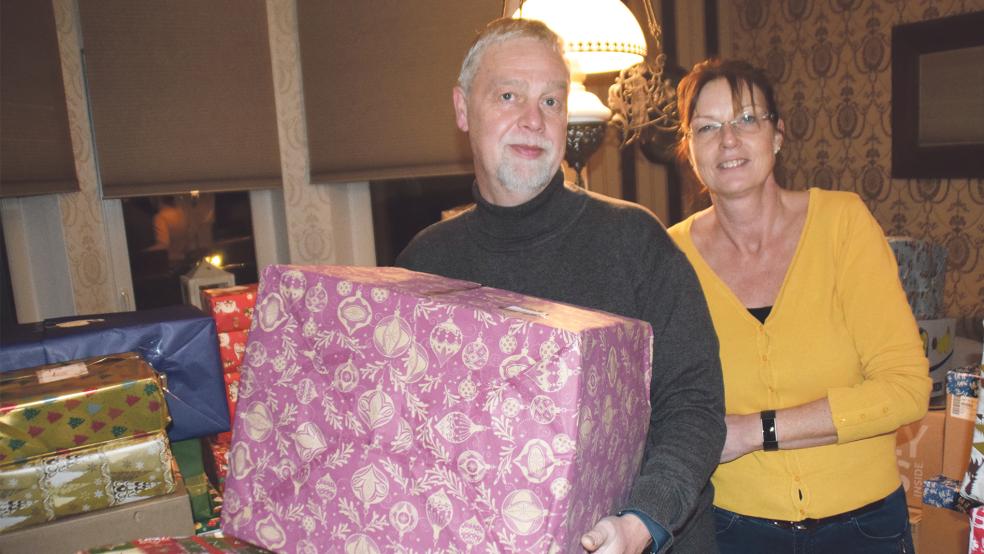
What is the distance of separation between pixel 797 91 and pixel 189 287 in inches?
126

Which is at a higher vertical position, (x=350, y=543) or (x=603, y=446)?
(x=603, y=446)

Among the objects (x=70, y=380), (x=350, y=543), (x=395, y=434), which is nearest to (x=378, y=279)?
(x=395, y=434)

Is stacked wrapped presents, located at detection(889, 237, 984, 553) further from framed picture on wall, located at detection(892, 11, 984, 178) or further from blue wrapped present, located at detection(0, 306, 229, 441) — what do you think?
framed picture on wall, located at detection(892, 11, 984, 178)

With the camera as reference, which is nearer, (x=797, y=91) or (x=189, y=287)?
(x=189, y=287)

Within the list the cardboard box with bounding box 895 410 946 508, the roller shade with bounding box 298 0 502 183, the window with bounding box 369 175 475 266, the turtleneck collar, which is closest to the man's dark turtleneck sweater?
the turtleneck collar

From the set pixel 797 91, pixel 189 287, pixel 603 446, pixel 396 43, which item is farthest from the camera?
pixel 797 91

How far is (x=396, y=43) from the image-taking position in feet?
7.44

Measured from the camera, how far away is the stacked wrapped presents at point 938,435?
105 centimetres

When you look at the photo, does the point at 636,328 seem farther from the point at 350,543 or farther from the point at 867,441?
the point at 867,441

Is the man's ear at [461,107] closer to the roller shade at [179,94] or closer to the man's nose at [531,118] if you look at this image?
the man's nose at [531,118]

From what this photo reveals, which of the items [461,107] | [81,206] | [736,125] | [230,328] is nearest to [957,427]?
[736,125]

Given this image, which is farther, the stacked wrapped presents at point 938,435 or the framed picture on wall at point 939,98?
the framed picture on wall at point 939,98

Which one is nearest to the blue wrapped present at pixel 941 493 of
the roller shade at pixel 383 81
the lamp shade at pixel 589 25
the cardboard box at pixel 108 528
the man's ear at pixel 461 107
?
the man's ear at pixel 461 107

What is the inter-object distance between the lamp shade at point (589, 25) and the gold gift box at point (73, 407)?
991mm
